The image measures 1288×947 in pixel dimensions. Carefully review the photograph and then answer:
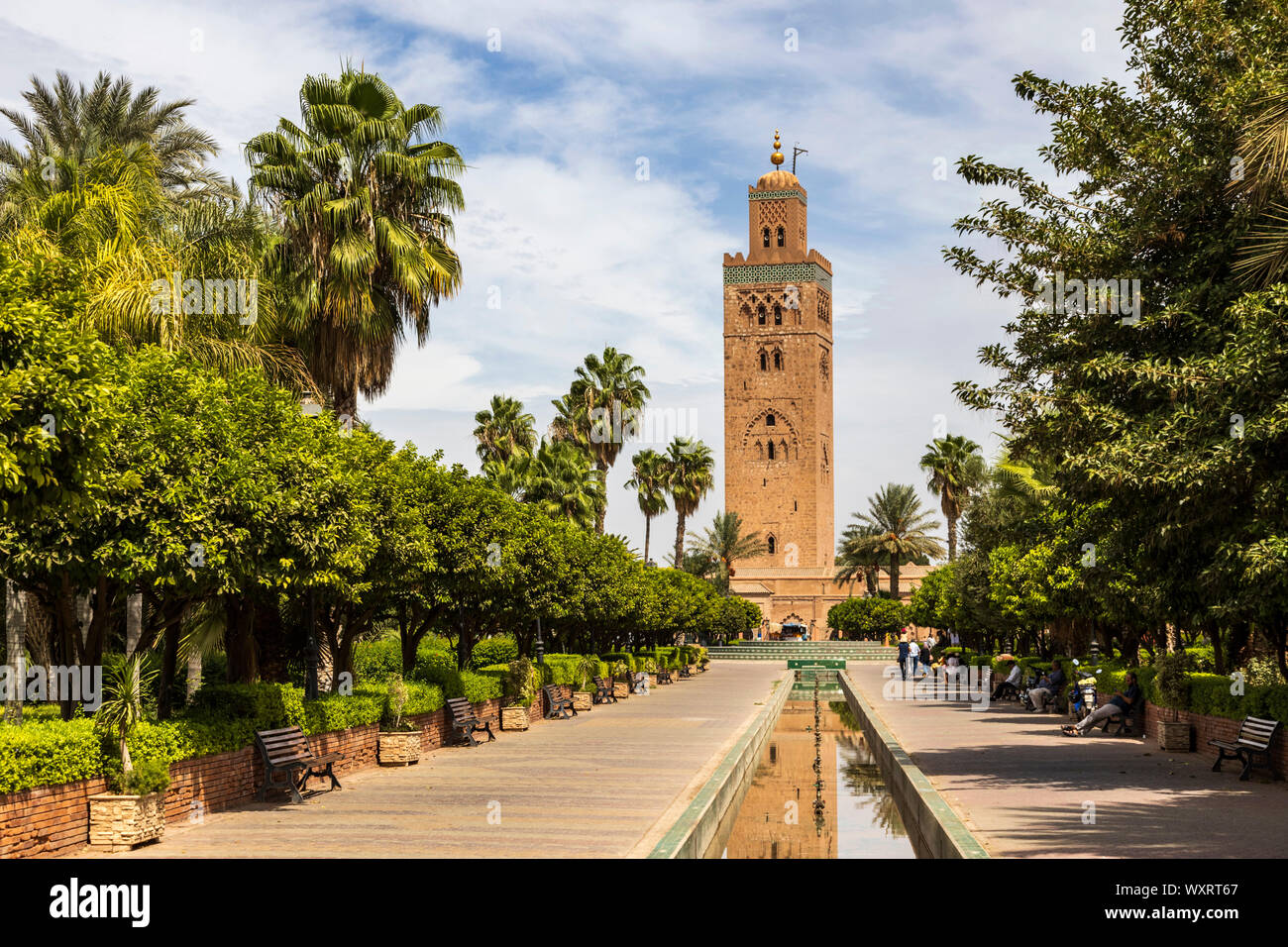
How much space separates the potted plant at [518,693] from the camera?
2298 cm

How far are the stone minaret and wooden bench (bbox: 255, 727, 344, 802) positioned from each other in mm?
85201

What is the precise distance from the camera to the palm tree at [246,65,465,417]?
22.0 m

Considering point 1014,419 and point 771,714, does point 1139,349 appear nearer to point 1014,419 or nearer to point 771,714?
point 1014,419

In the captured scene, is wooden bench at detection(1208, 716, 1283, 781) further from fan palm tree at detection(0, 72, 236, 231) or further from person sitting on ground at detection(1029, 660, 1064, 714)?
fan palm tree at detection(0, 72, 236, 231)

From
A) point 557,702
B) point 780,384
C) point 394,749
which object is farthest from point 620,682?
point 780,384

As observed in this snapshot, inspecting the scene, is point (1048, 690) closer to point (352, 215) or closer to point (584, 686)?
point (584, 686)

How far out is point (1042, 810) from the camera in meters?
12.0

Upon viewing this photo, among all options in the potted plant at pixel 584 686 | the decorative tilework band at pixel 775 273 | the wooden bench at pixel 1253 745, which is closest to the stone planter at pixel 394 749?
the potted plant at pixel 584 686

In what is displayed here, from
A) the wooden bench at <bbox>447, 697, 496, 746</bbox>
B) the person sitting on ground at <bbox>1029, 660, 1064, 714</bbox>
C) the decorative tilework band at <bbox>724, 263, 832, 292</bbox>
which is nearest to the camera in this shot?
the wooden bench at <bbox>447, 697, 496, 746</bbox>

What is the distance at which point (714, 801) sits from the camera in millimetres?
13242

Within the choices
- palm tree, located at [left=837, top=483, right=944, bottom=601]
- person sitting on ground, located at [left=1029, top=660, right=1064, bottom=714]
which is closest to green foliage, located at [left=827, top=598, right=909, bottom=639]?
palm tree, located at [left=837, top=483, right=944, bottom=601]

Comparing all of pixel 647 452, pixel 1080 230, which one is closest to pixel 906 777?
pixel 1080 230

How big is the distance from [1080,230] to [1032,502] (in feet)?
48.0

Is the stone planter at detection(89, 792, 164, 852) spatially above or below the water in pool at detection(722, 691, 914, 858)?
above
